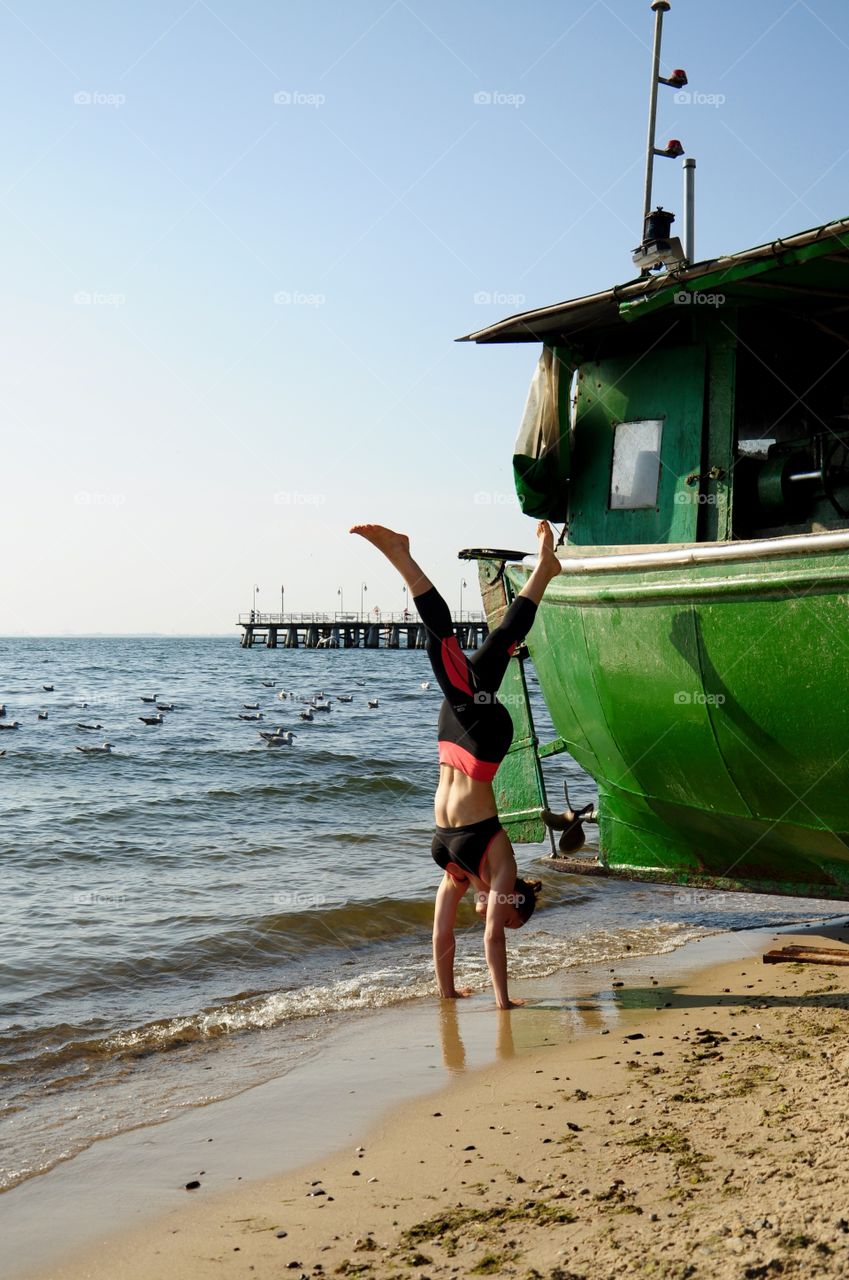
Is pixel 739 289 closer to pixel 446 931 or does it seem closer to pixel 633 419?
pixel 633 419

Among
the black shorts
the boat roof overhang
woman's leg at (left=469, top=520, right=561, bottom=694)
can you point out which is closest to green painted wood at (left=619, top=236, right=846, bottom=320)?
the boat roof overhang

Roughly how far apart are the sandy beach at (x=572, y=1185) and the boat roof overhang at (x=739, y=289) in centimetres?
393

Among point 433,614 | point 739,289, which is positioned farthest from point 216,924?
point 739,289

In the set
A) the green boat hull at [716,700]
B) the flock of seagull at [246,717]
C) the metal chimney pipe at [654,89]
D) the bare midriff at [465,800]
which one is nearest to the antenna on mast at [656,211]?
the metal chimney pipe at [654,89]

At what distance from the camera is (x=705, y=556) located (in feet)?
20.4

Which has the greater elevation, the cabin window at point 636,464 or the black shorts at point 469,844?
the cabin window at point 636,464

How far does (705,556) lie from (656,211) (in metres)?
2.41

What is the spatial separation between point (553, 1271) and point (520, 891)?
3105 millimetres

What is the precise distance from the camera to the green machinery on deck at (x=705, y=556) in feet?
19.6

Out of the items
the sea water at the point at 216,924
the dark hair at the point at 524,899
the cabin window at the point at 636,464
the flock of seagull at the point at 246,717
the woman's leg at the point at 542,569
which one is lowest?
the flock of seagull at the point at 246,717

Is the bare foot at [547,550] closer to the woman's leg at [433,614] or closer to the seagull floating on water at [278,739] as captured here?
the woman's leg at [433,614]

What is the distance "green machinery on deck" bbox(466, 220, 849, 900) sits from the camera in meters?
5.96

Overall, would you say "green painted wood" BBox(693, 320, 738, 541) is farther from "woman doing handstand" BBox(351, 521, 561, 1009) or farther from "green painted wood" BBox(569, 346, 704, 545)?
"woman doing handstand" BBox(351, 521, 561, 1009)

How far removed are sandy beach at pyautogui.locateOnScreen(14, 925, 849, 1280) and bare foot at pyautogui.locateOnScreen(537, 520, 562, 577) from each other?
245 centimetres
